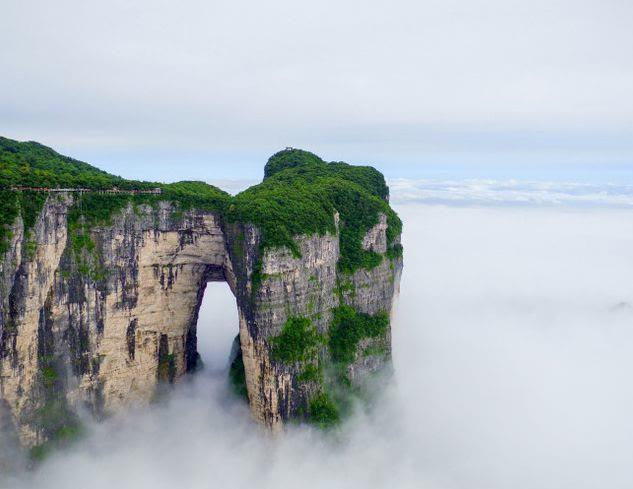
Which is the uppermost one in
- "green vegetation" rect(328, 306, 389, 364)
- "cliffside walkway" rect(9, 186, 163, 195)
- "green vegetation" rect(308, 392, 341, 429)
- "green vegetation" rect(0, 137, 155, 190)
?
"green vegetation" rect(0, 137, 155, 190)

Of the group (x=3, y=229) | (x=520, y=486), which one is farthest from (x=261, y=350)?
(x=520, y=486)

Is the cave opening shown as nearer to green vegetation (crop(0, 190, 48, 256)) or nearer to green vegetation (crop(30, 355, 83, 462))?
green vegetation (crop(30, 355, 83, 462))

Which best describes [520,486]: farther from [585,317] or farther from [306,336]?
[585,317]

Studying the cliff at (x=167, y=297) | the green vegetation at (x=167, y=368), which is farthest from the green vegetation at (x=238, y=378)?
the green vegetation at (x=167, y=368)

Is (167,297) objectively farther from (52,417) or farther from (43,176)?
(43,176)

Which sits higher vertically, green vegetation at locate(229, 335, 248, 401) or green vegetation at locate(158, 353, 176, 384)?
green vegetation at locate(158, 353, 176, 384)

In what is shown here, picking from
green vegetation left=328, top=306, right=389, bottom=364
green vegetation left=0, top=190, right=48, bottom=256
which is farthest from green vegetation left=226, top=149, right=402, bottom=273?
green vegetation left=0, top=190, right=48, bottom=256

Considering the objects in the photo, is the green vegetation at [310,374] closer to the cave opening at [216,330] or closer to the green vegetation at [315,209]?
the green vegetation at [315,209]

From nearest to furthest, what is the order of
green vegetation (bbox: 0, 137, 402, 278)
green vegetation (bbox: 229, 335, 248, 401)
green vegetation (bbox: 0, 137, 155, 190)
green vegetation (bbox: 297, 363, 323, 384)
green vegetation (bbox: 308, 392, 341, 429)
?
green vegetation (bbox: 0, 137, 155, 190) → green vegetation (bbox: 0, 137, 402, 278) → green vegetation (bbox: 297, 363, 323, 384) → green vegetation (bbox: 308, 392, 341, 429) → green vegetation (bbox: 229, 335, 248, 401)
